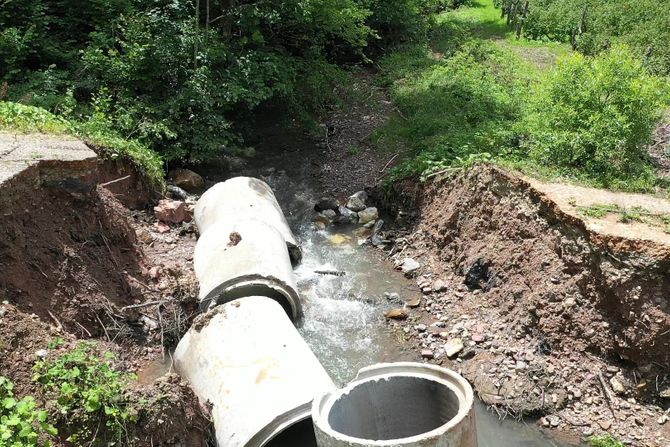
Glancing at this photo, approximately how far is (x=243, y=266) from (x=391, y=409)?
10.8ft

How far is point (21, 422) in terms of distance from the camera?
469cm

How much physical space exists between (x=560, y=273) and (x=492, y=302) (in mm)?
1202

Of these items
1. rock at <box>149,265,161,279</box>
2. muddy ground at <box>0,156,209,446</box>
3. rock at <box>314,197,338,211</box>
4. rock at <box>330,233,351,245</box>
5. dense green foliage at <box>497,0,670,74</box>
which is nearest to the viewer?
muddy ground at <box>0,156,209,446</box>

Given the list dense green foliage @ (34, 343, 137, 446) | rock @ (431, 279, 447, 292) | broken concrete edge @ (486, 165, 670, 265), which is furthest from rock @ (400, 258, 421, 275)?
dense green foliage @ (34, 343, 137, 446)

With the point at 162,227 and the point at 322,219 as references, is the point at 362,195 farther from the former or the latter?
the point at 162,227

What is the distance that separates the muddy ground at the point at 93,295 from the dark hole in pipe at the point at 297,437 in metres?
0.91

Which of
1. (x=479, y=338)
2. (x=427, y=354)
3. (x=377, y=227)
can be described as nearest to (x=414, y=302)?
(x=427, y=354)

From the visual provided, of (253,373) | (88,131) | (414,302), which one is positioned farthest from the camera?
(88,131)

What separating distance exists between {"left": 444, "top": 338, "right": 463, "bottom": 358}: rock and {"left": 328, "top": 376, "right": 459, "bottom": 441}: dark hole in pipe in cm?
267

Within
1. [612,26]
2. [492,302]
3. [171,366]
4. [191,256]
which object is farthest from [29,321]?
[612,26]

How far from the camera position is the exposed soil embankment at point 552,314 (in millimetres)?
7094

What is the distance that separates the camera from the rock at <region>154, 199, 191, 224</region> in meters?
10.6

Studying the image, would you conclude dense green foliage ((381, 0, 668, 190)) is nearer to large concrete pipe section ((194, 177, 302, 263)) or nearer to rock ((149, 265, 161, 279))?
large concrete pipe section ((194, 177, 302, 263))

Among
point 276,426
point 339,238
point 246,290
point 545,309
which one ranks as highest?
point 276,426
